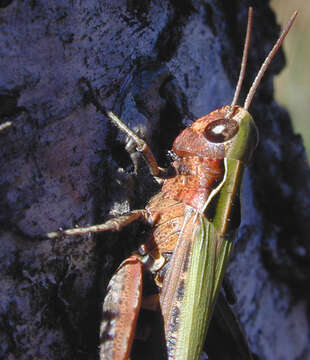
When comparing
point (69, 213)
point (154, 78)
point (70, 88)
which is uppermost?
point (154, 78)

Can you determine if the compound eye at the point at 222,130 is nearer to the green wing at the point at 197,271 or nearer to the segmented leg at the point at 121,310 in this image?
the green wing at the point at 197,271

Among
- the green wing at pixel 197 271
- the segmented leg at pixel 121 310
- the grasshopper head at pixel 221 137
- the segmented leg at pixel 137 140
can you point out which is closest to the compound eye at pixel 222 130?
the grasshopper head at pixel 221 137

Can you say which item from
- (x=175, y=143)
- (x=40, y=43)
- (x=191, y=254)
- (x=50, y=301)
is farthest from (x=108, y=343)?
(x=40, y=43)

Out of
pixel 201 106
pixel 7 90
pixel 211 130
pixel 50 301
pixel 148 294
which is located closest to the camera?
pixel 7 90

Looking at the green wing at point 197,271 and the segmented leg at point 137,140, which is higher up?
the segmented leg at point 137,140

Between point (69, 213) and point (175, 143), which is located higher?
point (175, 143)

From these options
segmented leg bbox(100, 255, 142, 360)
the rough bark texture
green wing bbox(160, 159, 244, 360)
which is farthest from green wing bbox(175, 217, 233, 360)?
the rough bark texture

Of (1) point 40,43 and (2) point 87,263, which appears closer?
(1) point 40,43

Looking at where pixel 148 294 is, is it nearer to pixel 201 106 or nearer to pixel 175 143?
pixel 175 143
